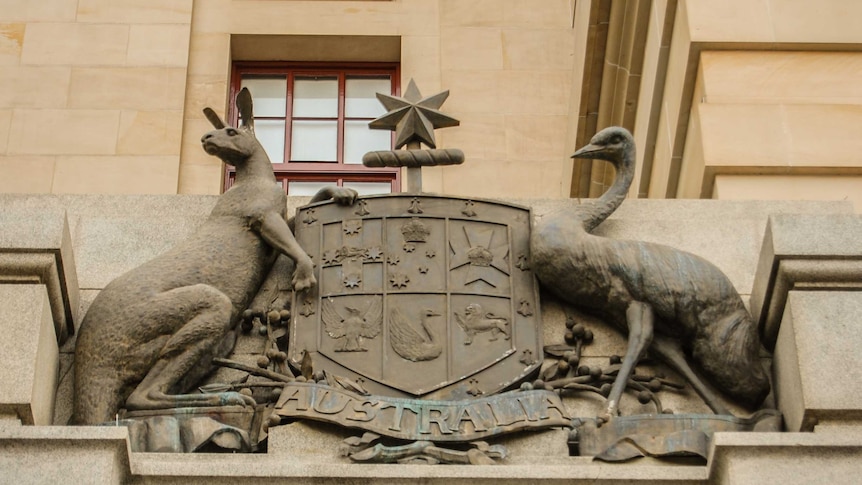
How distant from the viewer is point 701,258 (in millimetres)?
15328

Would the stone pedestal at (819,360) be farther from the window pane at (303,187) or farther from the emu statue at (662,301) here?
the window pane at (303,187)

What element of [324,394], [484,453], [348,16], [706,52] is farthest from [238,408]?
[348,16]

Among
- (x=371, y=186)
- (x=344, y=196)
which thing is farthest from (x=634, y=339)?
(x=371, y=186)

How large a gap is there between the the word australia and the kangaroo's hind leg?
50 centimetres

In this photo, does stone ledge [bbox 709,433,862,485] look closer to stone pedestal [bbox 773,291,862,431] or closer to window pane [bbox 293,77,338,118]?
stone pedestal [bbox 773,291,862,431]

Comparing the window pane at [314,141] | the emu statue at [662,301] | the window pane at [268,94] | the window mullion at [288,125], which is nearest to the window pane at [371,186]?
the window pane at [314,141]

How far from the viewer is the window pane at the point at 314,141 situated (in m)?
23.0

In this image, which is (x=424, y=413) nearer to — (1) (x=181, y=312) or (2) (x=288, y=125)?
(1) (x=181, y=312)

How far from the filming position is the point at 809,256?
1459 cm

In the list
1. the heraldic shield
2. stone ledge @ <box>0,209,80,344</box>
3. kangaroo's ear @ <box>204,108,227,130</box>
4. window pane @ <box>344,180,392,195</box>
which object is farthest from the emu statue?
window pane @ <box>344,180,392,195</box>

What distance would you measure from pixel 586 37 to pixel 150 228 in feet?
25.3

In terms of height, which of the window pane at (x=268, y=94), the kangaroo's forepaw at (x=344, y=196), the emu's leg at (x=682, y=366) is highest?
the window pane at (x=268, y=94)

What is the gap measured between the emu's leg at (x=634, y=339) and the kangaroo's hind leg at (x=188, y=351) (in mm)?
2619

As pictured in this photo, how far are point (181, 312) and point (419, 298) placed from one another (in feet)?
5.70
